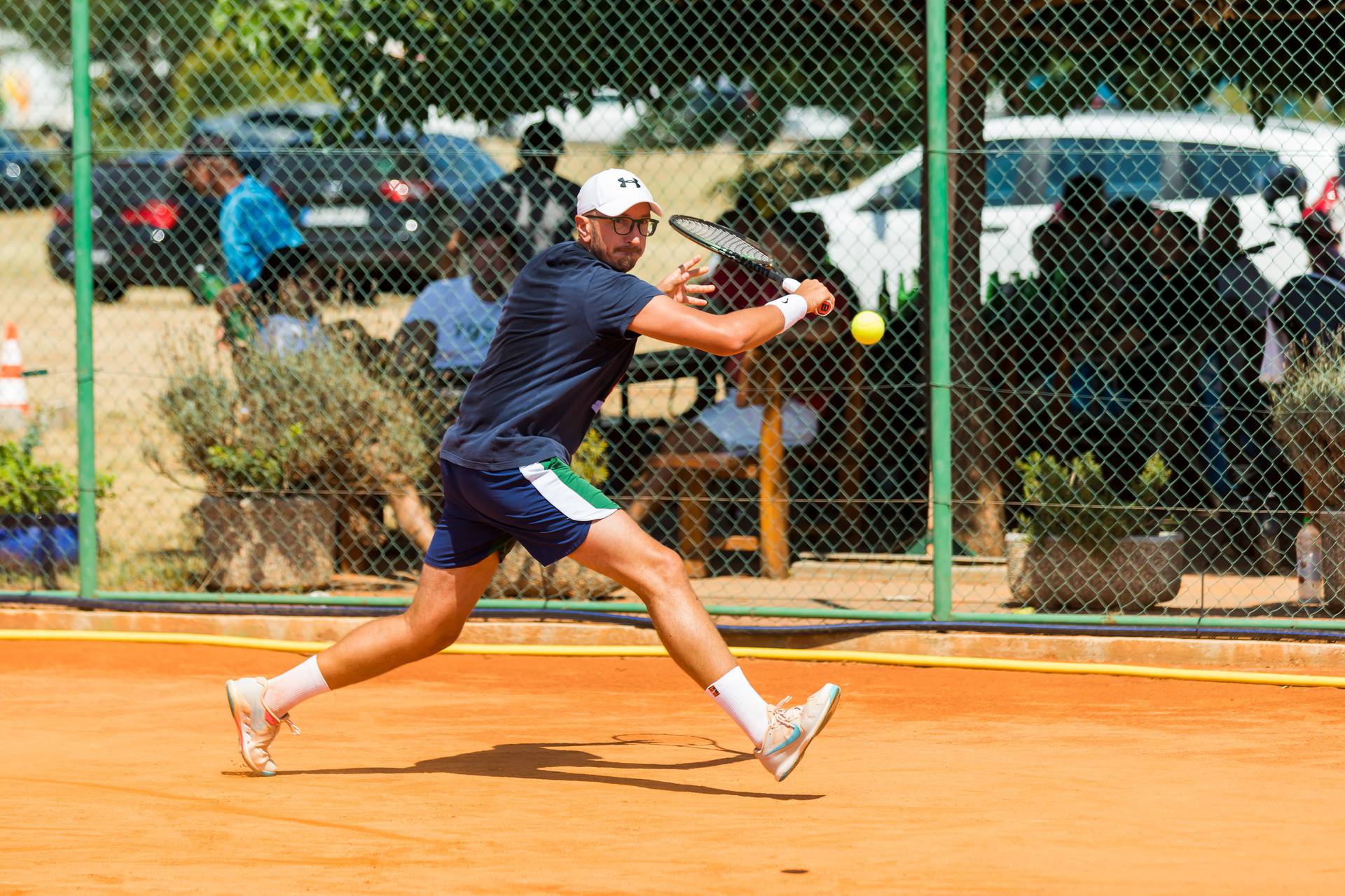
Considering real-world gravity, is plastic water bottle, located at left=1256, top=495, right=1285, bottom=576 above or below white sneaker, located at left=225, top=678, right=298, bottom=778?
above

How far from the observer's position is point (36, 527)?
8.27 meters

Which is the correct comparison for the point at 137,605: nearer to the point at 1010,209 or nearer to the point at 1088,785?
the point at 1088,785

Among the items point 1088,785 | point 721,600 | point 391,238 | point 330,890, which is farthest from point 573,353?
point 391,238

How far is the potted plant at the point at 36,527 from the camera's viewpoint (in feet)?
27.1

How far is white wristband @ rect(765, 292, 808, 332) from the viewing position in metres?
5.05

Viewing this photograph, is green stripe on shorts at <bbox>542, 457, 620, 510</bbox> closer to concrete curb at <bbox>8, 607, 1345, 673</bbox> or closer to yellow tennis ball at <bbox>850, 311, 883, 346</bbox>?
yellow tennis ball at <bbox>850, 311, 883, 346</bbox>

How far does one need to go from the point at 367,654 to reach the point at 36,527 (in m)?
3.63

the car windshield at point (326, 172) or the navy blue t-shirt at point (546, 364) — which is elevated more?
the car windshield at point (326, 172)

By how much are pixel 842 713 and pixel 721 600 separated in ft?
5.00

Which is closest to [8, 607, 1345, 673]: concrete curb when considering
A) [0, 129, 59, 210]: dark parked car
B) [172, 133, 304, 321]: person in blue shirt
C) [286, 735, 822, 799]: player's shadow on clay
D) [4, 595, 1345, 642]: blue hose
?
[4, 595, 1345, 642]: blue hose

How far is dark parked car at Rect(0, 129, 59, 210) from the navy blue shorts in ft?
56.2

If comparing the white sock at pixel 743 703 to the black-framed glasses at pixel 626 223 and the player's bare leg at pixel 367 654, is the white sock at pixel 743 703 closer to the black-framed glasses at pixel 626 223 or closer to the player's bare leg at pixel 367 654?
the player's bare leg at pixel 367 654

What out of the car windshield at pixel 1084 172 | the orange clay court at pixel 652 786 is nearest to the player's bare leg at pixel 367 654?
the orange clay court at pixel 652 786

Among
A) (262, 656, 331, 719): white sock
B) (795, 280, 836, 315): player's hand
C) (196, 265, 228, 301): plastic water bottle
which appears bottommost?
(262, 656, 331, 719): white sock
